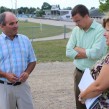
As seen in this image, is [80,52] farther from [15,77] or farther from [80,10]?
A: [15,77]

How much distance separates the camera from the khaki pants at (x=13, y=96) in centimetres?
434

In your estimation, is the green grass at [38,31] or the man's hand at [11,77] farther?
the green grass at [38,31]

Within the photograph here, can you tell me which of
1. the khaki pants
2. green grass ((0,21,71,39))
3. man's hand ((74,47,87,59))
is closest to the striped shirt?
the khaki pants

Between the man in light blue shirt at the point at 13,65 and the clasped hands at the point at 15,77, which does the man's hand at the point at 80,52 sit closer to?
the man in light blue shirt at the point at 13,65

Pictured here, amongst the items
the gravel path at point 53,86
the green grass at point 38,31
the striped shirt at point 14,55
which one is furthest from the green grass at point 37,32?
the striped shirt at point 14,55

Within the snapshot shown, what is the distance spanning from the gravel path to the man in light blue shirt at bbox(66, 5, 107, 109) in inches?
85.8

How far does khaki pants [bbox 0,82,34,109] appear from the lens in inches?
171

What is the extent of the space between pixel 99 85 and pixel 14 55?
166cm

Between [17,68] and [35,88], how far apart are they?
13.3 feet

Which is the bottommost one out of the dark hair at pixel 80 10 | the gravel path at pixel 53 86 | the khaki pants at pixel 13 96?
the gravel path at pixel 53 86

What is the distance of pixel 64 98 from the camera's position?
7.27m

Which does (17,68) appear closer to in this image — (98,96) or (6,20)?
(6,20)

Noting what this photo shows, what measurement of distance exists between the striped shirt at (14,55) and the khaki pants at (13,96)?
15 centimetres

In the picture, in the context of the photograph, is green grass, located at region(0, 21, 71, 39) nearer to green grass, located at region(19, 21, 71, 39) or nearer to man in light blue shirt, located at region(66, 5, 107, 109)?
green grass, located at region(19, 21, 71, 39)
